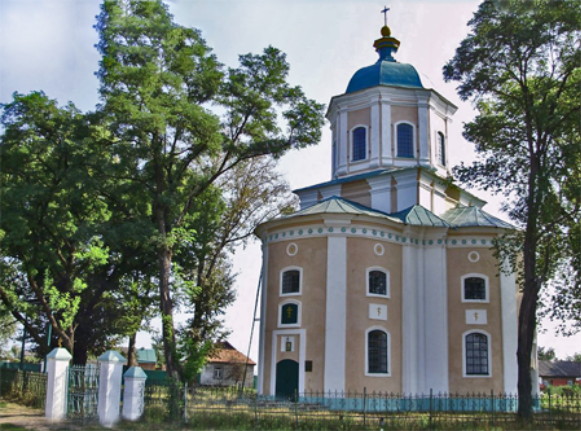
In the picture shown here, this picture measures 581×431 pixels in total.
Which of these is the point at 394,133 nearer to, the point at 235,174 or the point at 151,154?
the point at 235,174

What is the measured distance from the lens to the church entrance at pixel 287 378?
20438 millimetres

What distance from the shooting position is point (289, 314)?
21.3 metres

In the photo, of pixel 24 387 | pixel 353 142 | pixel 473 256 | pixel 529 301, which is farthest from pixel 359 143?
pixel 24 387

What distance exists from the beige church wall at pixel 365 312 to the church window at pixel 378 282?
0.58 ft

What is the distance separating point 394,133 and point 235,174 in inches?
315

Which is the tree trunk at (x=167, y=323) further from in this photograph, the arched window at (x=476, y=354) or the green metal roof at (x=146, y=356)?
the green metal roof at (x=146, y=356)

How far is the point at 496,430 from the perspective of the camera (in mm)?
14391

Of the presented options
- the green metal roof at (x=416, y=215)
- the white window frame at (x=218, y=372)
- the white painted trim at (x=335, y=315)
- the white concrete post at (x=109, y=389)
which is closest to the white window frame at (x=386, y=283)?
the white painted trim at (x=335, y=315)

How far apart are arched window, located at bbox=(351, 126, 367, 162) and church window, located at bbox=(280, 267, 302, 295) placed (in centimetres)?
633

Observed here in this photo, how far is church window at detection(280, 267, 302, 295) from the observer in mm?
21516

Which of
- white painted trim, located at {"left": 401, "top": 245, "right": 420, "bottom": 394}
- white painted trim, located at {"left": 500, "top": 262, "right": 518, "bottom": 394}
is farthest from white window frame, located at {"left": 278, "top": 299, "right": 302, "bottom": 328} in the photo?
white painted trim, located at {"left": 500, "top": 262, "right": 518, "bottom": 394}

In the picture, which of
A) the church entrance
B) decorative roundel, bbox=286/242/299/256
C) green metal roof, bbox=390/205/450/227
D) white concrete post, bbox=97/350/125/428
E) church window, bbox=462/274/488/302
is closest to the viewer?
white concrete post, bbox=97/350/125/428

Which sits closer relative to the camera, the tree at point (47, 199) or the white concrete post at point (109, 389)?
the white concrete post at point (109, 389)

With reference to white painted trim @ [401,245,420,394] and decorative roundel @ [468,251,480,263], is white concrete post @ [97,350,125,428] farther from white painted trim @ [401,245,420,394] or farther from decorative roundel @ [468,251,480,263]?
decorative roundel @ [468,251,480,263]
